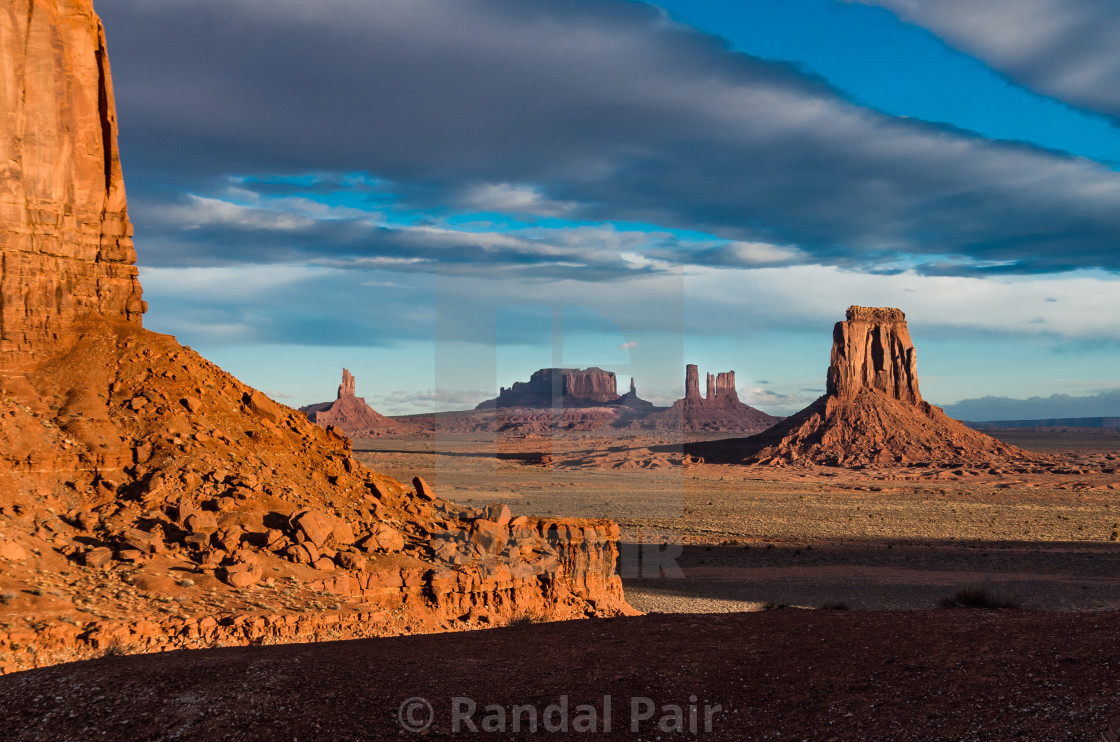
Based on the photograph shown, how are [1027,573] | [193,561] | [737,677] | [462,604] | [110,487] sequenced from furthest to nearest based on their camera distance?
[1027,573]
[462,604]
[110,487]
[193,561]
[737,677]

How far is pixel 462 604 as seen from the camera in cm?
1473

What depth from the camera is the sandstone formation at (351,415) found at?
16025cm

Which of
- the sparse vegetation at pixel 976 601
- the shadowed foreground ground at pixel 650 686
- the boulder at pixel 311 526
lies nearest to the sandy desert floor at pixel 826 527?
the sparse vegetation at pixel 976 601

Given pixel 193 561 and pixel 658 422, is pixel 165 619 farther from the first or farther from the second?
pixel 658 422

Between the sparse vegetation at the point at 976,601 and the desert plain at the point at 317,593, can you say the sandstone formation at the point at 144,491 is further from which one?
the sparse vegetation at the point at 976,601

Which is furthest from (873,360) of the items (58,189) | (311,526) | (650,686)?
(650,686)

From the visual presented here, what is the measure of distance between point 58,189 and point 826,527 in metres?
42.7

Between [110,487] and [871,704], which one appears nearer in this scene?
[871,704]

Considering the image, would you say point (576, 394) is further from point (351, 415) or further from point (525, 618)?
point (525, 618)

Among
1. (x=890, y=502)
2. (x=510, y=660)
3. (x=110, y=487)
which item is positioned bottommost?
(x=890, y=502)

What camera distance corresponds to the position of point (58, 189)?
16.1 meters

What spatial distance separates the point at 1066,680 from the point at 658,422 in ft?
484

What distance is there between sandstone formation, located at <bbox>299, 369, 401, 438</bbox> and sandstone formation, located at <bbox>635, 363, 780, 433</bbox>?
2387 inches

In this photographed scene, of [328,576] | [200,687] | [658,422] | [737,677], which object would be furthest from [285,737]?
[658,422]
